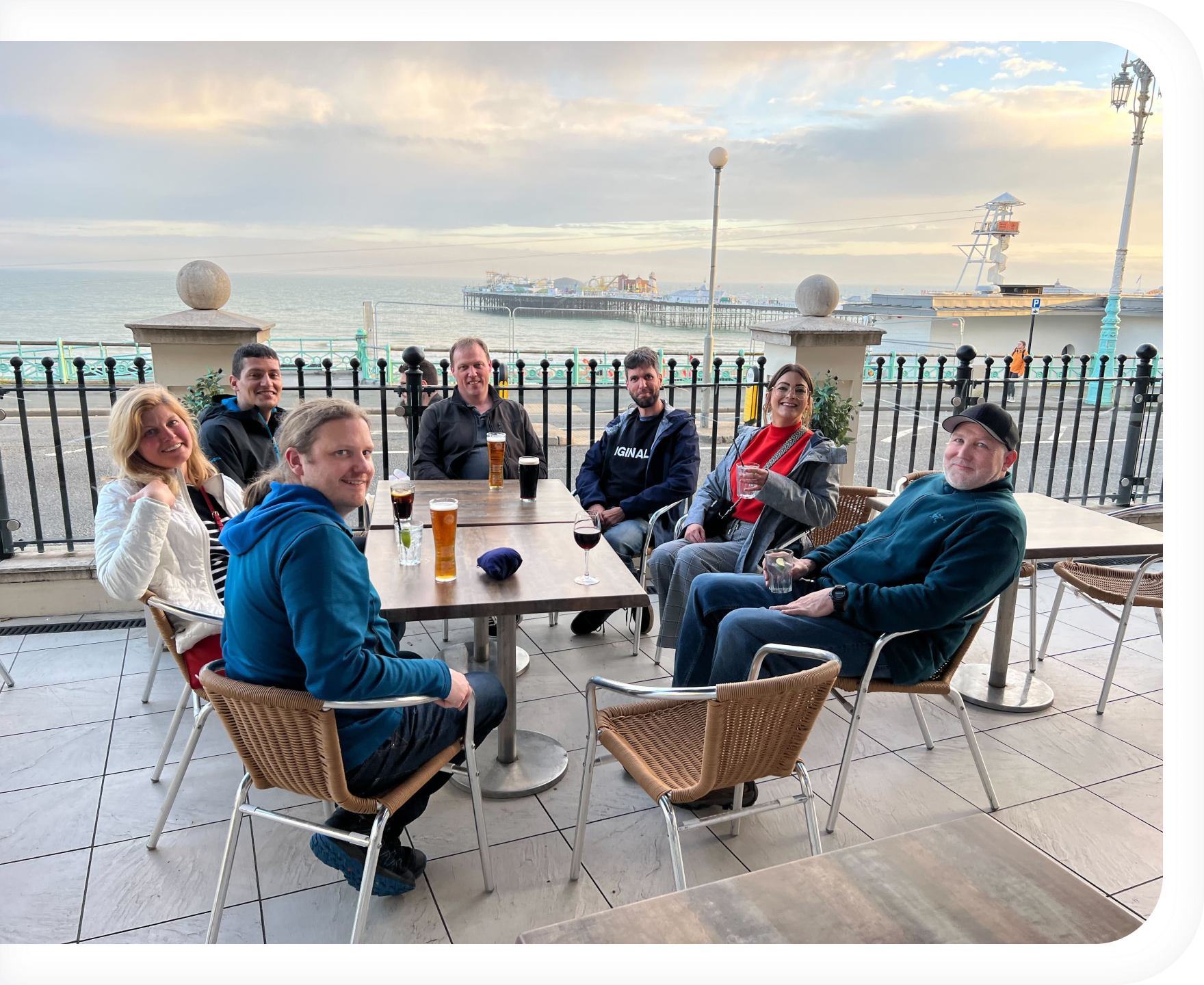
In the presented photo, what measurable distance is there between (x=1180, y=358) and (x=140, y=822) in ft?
9.22

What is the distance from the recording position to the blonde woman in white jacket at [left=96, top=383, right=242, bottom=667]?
7.30 ft

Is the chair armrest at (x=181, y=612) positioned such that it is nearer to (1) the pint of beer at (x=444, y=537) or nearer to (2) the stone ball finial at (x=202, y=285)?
(1) the pint of beer at (x=444, y=537)

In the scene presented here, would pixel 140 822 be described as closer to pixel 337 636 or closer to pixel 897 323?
pixel 337 636

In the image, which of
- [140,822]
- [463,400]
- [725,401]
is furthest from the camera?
[725,401]

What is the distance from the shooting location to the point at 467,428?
12.2 ft

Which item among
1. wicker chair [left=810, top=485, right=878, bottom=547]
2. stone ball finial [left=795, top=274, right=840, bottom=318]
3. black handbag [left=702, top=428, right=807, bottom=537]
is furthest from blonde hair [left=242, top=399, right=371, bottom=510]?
stone ball finial [left=795, top=274, right=840, bottom=318]

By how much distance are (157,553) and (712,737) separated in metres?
1.74

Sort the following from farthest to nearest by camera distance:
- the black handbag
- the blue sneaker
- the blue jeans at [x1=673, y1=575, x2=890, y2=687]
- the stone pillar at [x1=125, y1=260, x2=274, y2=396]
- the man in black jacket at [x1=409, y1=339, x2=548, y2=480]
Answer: the stone pillar at [x1=125, y1=260, x2=274, y2=396]
the man in black jacket at [x1=409, y1=339, x2=548, y2=480]
the black handbag
the blue jeans at [x1=673, y1=575, x2=890, y2=687]
the blue sneaker

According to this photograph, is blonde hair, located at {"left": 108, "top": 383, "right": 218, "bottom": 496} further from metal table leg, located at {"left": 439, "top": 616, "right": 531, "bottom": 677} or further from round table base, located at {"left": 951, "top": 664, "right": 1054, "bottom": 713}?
round table base, located at {"left": 951, "top": 664, "right": 1054, "bottom": 713}

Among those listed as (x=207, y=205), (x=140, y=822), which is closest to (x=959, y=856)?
(x=140, y=822)

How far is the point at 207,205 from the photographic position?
189 feet

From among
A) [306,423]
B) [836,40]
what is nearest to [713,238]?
[306,423]

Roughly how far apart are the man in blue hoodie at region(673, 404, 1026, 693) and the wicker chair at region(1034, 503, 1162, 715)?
3.40ft

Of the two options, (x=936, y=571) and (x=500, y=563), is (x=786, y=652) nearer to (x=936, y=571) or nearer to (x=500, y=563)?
(x=936, y=571)
